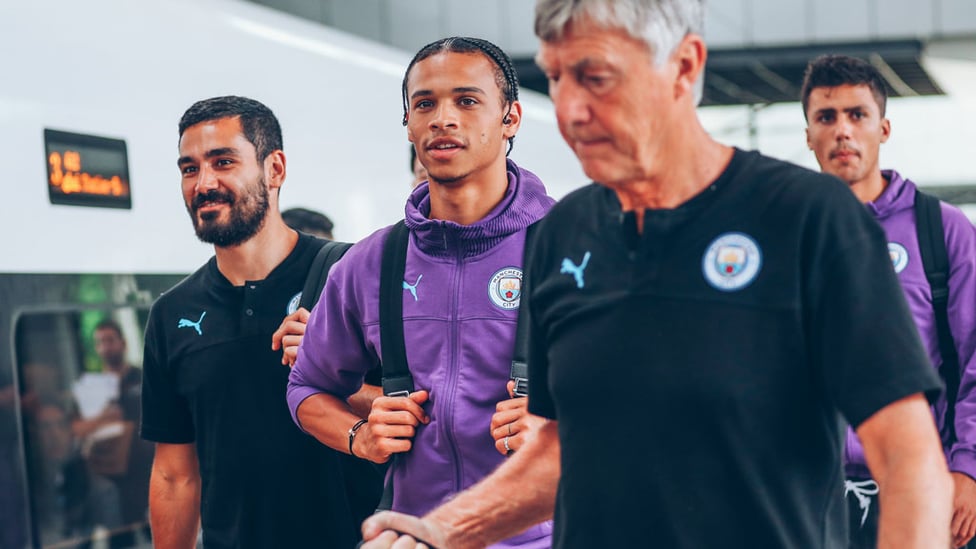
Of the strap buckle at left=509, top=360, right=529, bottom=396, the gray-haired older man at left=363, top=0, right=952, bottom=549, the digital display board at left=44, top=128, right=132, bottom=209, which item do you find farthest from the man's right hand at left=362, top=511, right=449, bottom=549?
the digital display board at left=44, top=128, right=132, bottom=209

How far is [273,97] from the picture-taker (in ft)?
19.4

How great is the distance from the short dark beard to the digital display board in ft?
3.47

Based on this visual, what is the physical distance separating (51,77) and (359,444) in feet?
7.32

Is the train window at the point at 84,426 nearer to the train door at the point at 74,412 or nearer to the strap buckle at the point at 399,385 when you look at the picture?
the train door at the point at 74,412

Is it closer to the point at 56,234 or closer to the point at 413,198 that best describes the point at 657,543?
the point at 413,198

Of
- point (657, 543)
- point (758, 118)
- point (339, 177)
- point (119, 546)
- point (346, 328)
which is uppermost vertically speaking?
point (758, 118)

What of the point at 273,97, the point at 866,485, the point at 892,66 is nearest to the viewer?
the point at 866,485

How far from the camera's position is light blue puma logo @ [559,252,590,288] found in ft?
6.28

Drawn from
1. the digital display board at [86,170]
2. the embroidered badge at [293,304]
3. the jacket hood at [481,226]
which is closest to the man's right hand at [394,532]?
the jacket hood at [481,226]

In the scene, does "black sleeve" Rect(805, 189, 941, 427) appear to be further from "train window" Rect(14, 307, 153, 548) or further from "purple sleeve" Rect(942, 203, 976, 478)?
"train window" Rect(14, 307, 153, 548)

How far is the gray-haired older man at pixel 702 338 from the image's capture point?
1690 millimetres

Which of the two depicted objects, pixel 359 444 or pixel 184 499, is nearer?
pixel 359 444

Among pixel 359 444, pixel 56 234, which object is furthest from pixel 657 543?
pixel 56 234

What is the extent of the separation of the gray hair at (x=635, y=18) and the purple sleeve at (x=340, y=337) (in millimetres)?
1216
